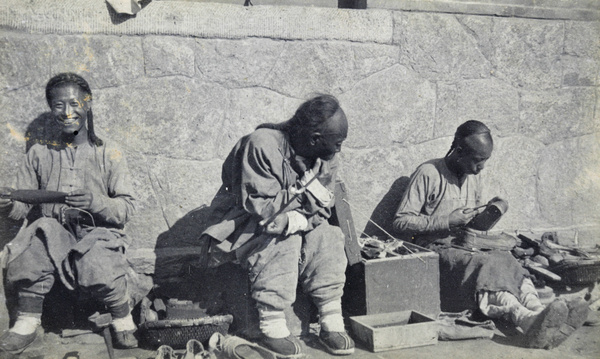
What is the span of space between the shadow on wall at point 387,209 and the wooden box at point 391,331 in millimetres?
1101

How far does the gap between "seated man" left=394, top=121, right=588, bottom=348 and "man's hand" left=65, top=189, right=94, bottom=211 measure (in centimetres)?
224

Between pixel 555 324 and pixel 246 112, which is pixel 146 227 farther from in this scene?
pixel 555 324

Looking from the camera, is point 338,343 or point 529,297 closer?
point 338,343

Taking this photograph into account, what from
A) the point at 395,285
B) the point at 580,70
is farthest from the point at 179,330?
the point at 580,70

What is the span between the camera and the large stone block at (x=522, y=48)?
5.20 m

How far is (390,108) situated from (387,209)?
85 centimetres

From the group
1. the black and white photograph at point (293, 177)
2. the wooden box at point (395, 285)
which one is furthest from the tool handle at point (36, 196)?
the wooden box at point (395, 285)

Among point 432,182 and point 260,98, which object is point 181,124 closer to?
point 260,98

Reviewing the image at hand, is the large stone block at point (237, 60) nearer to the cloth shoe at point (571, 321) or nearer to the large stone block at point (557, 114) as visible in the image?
the large stone block at point (557, 114)

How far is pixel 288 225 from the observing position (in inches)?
151

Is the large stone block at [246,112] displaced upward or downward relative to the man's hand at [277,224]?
upward

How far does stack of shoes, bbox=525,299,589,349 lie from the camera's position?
12.8 feet

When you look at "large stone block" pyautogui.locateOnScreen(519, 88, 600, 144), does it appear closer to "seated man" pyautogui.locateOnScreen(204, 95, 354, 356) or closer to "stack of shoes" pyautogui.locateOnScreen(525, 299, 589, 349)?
"stack of shoes" pyautogui.locateOnScreen(525, 299, 589, 349)

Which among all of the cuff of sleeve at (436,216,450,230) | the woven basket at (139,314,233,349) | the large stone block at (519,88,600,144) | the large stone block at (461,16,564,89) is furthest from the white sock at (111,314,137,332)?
the large stone block at (519,88,600,144)
